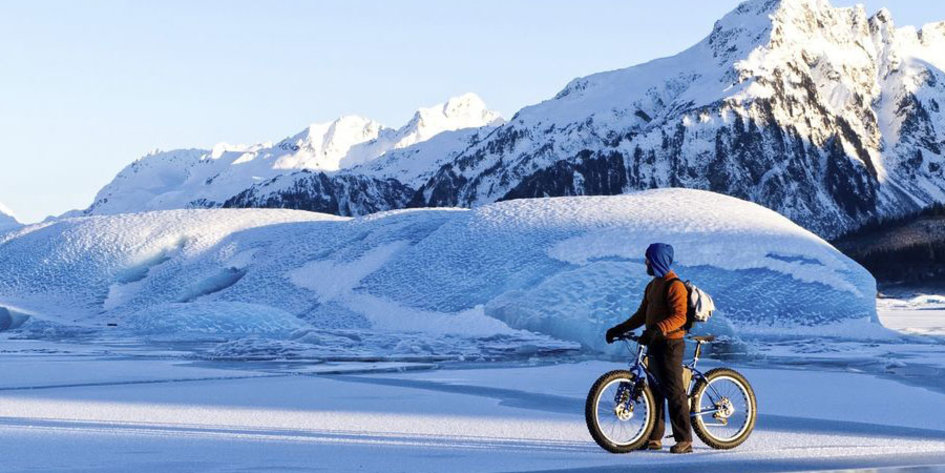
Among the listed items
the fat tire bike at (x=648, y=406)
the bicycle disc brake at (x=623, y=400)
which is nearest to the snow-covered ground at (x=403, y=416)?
the fat tire bike at (x=648, y=406)

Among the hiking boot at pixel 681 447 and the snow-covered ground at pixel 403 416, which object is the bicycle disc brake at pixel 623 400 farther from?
the hiking boot at pixel 681 447

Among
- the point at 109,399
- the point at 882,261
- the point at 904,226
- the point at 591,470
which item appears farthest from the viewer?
the point at 904,226

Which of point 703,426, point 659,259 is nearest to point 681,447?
point 703,426

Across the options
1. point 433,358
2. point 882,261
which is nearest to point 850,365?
point 433,358

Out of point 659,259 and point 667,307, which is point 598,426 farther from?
point 659,259

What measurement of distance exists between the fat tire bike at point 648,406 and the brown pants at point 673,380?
83 millimetres

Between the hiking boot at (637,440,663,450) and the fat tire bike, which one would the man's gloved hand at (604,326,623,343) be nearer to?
the fat tire bike

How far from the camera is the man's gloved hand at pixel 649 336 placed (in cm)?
940

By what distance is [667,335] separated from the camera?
9398mm

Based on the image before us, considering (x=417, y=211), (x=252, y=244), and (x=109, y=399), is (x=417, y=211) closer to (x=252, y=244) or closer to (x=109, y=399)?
(x=252, y=244)

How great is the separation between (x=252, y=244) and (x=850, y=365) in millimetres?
22499

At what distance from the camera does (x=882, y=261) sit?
459ft

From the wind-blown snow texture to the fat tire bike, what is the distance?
1133 centimetres

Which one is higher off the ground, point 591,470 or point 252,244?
point 252,244
